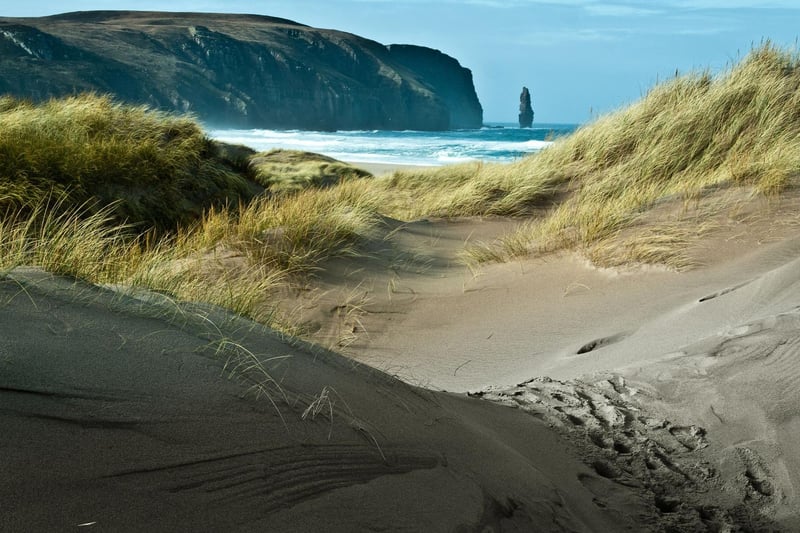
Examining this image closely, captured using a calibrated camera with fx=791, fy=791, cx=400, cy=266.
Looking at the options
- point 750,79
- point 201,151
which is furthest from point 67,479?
point 750,79

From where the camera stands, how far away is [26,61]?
179ft

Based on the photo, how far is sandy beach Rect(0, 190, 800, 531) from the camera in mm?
1560

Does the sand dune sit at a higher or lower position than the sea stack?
lower

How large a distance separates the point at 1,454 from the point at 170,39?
250 feet

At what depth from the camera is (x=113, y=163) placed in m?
7.93

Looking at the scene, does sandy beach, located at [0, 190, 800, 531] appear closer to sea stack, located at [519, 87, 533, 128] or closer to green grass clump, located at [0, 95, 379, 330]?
green grass clump, located at [0, 95, 379, 330]

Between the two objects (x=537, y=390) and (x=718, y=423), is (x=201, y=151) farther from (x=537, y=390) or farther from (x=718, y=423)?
(x=718, y=423)

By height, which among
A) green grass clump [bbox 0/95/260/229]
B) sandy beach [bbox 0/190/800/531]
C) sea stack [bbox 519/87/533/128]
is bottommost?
sandy beach [bbox 0/190/800/531]

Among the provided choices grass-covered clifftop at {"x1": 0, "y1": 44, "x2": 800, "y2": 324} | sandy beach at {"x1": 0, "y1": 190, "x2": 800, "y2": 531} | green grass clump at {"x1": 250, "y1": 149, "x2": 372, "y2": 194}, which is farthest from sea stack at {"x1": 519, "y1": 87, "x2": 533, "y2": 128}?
sandy beach at {"x1": 0, "y1": 190, "x2": 800, "y2": 531}

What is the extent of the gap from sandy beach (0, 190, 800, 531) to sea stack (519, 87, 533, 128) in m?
111

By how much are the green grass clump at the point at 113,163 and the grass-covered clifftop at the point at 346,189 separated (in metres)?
0.02

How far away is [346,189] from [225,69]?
69.6m

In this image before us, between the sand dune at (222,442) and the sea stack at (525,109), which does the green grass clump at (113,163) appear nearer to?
the sand dune at (222,442)

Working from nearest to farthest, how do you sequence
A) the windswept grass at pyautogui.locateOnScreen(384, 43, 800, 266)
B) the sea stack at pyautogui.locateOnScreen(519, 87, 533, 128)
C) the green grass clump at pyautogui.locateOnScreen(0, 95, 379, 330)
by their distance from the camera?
the green grass clump at pyautogui.locateOnScreen(0, 95, 379, 330)
the windswept grass at pyautogui.locateOnScreen(384, 43, 800, 266)
the sea stack at pyautogui.locateOnScreen(519, 87, 533, 128)
